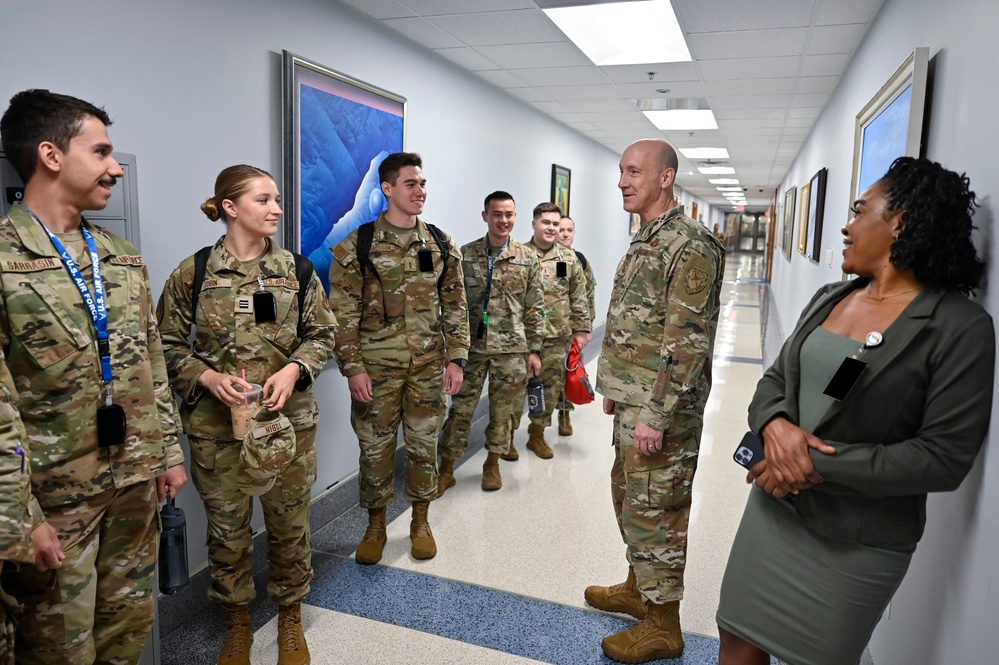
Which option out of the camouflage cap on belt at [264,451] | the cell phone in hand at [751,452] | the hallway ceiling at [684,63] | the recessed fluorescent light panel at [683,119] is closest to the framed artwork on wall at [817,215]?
the hallway ceiling at [684,63]

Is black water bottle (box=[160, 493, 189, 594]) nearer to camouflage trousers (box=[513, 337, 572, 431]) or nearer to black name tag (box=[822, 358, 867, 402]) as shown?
black name tag (box=[822, 358, 867, 402])

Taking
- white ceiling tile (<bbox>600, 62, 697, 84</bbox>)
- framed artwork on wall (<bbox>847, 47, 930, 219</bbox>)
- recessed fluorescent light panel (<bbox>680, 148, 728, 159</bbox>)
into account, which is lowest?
framed artwork on wall (<bbox>847, 47, 930, 219</bbox>)

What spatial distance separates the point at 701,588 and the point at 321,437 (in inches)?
77.3

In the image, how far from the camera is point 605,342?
2.38 metres

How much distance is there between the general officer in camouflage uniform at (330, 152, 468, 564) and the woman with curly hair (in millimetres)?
1682

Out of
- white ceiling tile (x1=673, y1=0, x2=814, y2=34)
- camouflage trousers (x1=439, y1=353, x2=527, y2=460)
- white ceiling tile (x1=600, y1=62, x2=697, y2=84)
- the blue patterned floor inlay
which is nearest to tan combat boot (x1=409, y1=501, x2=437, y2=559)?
the blue patterned floor inlay

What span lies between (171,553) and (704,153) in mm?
9062

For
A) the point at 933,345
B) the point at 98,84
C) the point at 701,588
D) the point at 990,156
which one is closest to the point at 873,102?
the point at 990,156

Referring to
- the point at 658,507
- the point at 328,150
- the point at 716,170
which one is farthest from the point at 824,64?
the point at 716,170

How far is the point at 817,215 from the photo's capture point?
17.1ft

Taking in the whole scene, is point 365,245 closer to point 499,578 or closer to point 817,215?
point 499,578

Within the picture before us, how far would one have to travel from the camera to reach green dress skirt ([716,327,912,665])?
4.78 feet

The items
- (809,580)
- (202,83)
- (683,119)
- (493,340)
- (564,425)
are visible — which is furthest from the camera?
(683,119)

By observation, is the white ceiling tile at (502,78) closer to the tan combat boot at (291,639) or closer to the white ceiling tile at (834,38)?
the white ceiling tile at (834,38)
